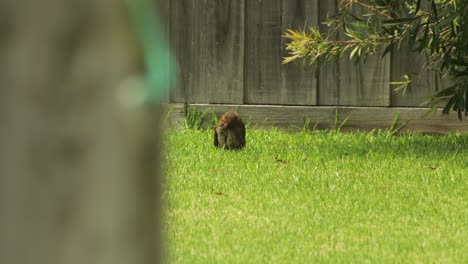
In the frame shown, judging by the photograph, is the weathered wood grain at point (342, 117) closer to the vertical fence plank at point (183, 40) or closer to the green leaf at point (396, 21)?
the vertical fence plank at point (183, 40)

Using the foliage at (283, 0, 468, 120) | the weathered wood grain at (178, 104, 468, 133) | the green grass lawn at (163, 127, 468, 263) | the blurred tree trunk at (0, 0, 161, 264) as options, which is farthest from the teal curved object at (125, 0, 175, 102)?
the weathered wood grain at (178, 104, 468, 133)

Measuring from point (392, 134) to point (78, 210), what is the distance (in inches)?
312

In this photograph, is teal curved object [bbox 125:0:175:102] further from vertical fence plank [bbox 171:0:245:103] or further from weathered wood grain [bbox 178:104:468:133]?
vertical fence plank [bbox 171:0:245:103]

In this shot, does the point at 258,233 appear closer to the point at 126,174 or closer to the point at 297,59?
the point at 126,174

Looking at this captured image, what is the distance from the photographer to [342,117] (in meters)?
9.50

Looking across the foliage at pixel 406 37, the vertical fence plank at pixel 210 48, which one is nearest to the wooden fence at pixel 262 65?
the vertical fence plank at pixel 210 48

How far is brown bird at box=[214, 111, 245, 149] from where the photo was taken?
8.10 meters

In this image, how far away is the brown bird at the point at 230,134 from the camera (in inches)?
319

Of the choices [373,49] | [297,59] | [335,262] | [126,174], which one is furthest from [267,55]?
[126,174]

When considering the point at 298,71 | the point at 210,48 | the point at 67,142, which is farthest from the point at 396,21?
the point at 67,142

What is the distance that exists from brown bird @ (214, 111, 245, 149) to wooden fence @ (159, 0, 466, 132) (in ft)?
4.57

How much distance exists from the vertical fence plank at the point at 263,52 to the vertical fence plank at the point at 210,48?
77 mm

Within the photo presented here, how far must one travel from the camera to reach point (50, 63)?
163 cm

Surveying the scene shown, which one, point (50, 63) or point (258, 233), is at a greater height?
point (50, 63)
